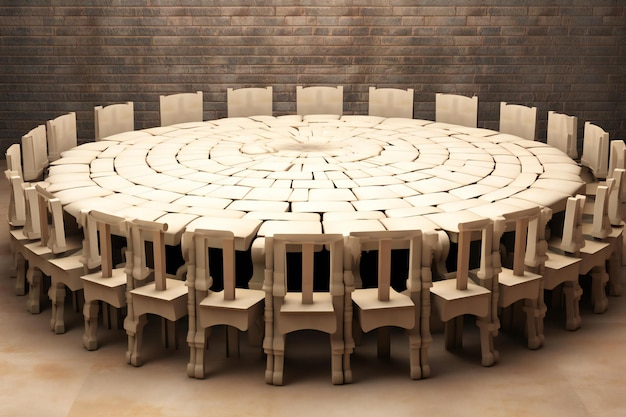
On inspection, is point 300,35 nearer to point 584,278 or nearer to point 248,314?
point 584,278

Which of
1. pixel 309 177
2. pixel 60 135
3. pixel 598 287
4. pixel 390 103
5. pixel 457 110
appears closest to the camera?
pixel 598 287

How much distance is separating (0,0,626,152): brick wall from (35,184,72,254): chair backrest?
406cm

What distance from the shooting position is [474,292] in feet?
13.0

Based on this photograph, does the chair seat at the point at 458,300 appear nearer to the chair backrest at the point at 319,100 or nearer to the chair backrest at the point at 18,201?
the chair backrest at the point at 18,201

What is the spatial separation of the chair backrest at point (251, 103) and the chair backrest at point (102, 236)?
3417 millimetres

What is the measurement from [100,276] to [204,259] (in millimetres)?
662

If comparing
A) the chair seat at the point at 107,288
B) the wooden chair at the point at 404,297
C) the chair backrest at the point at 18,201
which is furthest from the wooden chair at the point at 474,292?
the chair backrest at the point at 18,201

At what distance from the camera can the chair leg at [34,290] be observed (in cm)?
466

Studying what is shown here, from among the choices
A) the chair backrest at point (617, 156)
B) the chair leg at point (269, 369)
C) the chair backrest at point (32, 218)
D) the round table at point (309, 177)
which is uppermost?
the chair backrest at point (617, 156)

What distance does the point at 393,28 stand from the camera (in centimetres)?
841

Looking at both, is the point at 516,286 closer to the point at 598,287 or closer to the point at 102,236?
the point at 598,287

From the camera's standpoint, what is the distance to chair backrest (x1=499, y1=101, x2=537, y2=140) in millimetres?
6789

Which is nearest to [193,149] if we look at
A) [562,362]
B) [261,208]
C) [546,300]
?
[261,208]

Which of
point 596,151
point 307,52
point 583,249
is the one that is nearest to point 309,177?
point 583,249
